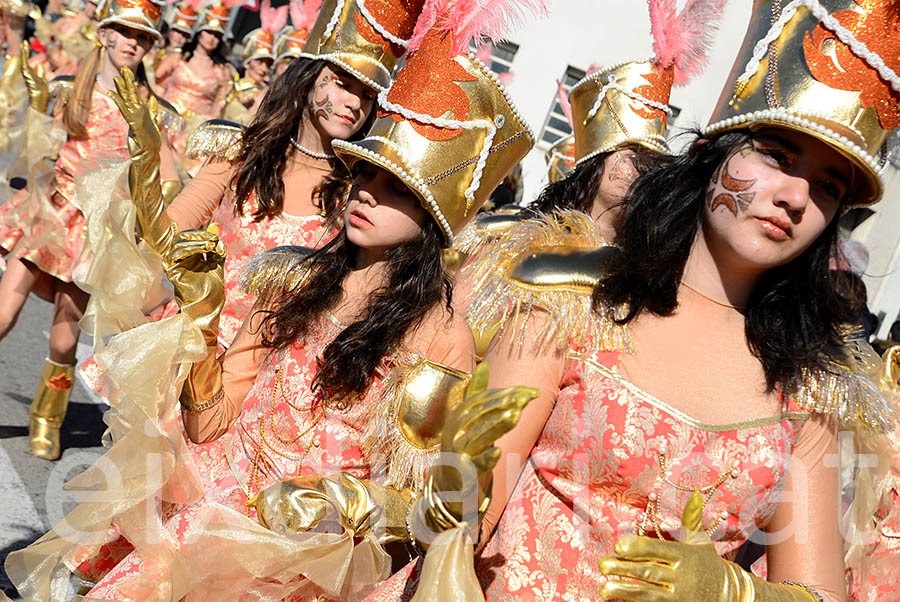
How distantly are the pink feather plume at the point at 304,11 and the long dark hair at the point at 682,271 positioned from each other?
4.88 m

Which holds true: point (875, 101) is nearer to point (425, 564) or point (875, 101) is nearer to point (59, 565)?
point (425, 564)

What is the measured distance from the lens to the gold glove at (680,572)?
1.70 m

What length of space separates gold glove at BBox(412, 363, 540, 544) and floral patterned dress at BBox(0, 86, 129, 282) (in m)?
3.66

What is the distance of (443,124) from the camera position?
260 centimetres

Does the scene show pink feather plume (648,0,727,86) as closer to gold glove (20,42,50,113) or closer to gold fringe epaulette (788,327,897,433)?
gold fringe epaulette (788,327,897,433)

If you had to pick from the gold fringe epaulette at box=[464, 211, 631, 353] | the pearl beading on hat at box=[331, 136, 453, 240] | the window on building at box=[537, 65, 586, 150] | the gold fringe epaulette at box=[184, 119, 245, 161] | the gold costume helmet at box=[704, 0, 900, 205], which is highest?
the gold costume helmet at box=[704, 0, 900, 205]

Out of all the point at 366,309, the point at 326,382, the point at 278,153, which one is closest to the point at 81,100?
the point at 278,153

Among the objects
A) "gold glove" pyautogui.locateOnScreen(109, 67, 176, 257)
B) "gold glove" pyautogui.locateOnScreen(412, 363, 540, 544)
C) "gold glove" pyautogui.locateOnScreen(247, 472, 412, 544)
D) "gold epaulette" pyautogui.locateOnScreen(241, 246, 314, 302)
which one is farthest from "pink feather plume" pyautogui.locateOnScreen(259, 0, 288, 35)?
"gold glove" pyautogui.locateOnScreen(412, 363, 540, 544)

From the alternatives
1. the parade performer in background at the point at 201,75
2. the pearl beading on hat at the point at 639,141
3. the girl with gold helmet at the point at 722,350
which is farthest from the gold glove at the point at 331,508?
the parade performer in background at the point at 201,75

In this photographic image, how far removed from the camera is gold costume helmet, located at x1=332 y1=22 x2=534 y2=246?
2580 millimetres

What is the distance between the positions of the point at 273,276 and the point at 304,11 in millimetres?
4223

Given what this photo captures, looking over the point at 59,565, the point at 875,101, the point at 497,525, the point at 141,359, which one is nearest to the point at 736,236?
the point at 875,101

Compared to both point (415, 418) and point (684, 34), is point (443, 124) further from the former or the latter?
point (684, 34)

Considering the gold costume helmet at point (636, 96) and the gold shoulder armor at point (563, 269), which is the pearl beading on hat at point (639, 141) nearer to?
the gold costume helmet at point (636, 96)
